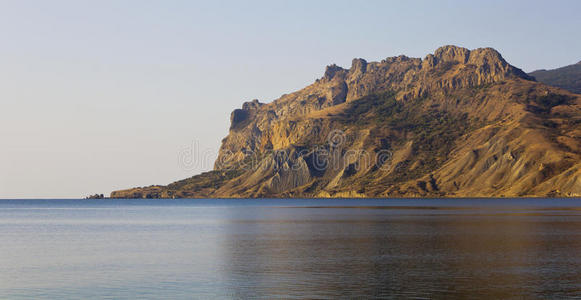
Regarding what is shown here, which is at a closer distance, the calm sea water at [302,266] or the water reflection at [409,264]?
the water reflection at [409,264]

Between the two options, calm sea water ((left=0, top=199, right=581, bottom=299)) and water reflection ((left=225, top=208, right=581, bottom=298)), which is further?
calm sea water ((left=0, top=199, right=581, bottom=299))

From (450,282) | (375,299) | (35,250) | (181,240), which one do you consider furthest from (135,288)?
(181,240)

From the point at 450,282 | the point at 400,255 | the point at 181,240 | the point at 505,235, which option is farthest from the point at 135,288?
the point at 505,235

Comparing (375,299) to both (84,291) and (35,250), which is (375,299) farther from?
(35,250)

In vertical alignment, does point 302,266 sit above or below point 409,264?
above

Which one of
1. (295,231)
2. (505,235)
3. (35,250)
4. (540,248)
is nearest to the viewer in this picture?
(540,248)

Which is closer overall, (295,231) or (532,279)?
(532,279)

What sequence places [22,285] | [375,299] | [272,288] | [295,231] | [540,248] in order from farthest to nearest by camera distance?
[295,231]
[540,248]
[22,285]
[272,288]
[375,299]

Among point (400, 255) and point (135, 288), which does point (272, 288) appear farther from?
point (400, 255)

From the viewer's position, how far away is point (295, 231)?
117 m

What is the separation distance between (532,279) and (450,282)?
23.3 feet

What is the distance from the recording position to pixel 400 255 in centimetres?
7212

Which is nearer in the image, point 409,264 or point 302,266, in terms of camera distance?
point 302,266

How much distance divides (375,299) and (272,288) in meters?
9.03
